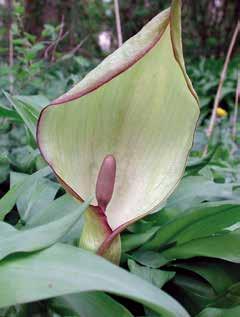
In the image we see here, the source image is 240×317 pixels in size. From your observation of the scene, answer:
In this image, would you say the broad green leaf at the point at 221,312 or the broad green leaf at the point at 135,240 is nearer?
the broad green leaf at the point at 221,312

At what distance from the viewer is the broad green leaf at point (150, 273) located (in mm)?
559

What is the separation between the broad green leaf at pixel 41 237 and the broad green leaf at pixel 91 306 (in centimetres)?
7

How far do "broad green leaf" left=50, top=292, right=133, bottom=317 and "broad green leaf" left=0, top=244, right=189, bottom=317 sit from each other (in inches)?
A: 2.0

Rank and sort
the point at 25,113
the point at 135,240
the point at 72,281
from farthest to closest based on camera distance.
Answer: the point at 25,113 < the point at 135,240 < the point at 72,281

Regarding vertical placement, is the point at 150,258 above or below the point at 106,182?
below

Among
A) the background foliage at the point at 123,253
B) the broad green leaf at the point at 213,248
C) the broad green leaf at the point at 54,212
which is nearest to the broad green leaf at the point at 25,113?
the background foliage at the point at 123,253

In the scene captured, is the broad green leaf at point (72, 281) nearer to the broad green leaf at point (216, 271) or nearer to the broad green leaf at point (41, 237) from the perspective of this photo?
the broad green leaf at point (41, 237)

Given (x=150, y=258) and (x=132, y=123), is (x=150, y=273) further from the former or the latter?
(x=132, y=123)

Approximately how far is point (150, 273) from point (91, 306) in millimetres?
126

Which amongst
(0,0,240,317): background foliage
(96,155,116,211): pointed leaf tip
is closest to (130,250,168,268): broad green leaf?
(0,0,240,317): background foliage

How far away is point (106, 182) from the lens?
19.9 inches

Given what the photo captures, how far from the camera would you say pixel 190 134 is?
515 millimetres

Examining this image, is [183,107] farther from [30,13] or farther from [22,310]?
[30,13]

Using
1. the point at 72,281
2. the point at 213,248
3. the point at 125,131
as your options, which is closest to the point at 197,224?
the point at 213,248
